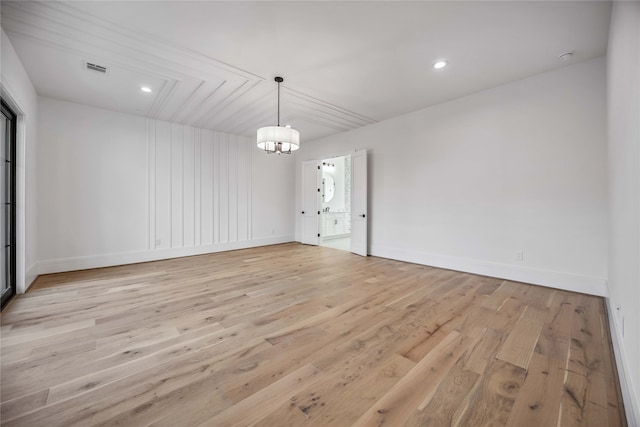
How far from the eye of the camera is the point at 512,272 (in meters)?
3.69

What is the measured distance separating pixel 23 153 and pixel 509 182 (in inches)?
259

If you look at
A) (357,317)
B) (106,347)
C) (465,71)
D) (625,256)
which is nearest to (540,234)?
(625,256)

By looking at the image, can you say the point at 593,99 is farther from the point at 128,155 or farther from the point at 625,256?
the point at 128,155

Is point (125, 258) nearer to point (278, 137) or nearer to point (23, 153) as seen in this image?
point (23, 153)

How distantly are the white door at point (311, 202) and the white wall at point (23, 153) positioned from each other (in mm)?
5062

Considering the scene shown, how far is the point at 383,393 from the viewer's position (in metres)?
1.52

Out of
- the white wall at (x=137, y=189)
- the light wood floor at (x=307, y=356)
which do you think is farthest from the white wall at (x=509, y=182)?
the white wall at (x=137, y=189)

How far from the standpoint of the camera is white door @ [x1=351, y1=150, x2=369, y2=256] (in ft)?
17.9

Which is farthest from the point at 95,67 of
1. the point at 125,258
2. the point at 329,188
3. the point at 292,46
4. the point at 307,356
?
the point at 329,188

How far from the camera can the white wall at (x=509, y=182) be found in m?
3.13

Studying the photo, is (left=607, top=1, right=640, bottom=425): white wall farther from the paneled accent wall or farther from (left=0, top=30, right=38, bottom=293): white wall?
the paneled accent wall

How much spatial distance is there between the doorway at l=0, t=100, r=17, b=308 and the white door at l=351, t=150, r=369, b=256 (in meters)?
5.19

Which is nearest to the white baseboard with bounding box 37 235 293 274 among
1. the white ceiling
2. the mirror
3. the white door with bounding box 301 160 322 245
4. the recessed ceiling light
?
the white door with bounding box 301 160 322 245

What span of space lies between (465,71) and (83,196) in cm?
636
